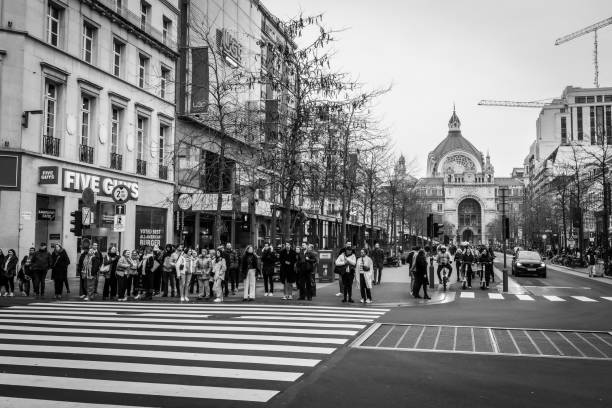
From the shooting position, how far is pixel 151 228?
33375 millimetres

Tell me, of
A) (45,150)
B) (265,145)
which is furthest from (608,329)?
(45,150)

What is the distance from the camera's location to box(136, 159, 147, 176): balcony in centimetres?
3238

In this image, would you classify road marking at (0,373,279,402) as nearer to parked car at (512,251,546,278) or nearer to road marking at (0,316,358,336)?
road marking at (0,316,358,336)

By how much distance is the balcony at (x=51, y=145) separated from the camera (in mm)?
24844

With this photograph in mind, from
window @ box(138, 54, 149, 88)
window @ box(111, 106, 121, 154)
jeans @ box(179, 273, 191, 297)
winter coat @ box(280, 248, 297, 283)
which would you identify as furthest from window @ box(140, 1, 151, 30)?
winter coat @ box(280, 248, 297, 283)

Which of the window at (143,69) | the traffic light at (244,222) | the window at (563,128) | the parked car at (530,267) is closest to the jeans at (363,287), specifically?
the parked car at (530,267)

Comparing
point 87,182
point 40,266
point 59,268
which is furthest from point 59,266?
point 87,182

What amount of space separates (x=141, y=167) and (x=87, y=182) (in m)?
5.61

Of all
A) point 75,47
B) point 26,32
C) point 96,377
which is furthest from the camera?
point 75,47

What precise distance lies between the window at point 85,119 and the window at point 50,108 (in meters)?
Result: 1.84

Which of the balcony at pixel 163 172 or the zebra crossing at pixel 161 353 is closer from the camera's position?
the zebra crossing at pixel 161 353

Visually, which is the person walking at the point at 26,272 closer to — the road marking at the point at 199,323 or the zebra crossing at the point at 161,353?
the zebra crossing at the point at 161,353

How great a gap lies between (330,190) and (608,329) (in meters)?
17.6

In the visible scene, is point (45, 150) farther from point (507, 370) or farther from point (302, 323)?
point (507, 370)
